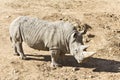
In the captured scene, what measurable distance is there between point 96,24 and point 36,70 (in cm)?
428

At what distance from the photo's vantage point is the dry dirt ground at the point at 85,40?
36.2ft

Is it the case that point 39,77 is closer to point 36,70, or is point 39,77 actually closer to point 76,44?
point 36,70

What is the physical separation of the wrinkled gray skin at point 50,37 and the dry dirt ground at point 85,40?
0.46m

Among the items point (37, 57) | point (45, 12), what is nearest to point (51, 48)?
point (37, 57)

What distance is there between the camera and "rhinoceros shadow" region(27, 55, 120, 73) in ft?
37.5

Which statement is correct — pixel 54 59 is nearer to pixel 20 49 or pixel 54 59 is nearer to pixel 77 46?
pixel 77 46

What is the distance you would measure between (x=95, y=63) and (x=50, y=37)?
66.4 inches

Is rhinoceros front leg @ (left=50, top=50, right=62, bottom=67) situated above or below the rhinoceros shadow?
above

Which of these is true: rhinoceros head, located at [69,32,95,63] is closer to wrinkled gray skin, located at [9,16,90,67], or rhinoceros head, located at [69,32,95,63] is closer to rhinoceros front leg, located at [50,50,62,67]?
wrinkled gray skin, located at [9,16,90,67]

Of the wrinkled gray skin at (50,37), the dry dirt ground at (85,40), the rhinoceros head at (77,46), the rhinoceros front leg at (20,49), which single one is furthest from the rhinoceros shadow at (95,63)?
the rhinoceros head at (77,46)

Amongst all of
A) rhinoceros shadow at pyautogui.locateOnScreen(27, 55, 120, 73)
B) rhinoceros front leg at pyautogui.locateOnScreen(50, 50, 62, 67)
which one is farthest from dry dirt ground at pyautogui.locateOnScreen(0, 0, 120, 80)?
rhinoceros front leg at pyautogui.locateOnScreen(50, 50, 62, 67)

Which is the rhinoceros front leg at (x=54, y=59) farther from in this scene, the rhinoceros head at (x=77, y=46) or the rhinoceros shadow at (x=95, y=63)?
the rhinoceros head at (x=77, y=46)

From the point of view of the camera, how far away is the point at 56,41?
36.2ft

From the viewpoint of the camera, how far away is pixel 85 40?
519 inches
